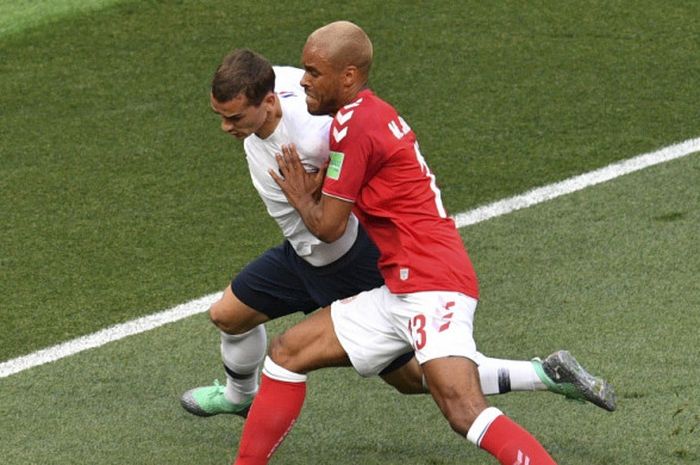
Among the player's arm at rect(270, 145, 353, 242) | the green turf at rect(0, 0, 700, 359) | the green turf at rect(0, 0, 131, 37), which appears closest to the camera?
the player's arm at rect(270, 145, 353, 242)

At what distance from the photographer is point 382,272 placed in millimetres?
5559

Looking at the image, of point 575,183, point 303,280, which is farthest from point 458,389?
point 575,183

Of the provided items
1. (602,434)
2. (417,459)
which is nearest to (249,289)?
(417,459)

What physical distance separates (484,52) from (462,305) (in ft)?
17.8

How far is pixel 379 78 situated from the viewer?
10.3m

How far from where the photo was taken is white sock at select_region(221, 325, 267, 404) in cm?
629

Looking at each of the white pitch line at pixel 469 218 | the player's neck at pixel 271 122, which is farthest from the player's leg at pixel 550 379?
the white pitch line at pixel 469 218

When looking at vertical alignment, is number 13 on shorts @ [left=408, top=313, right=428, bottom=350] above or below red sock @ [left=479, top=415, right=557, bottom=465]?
above

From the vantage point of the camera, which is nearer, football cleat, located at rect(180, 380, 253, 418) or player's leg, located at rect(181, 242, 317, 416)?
player's leg, located at rect(181, 242, 317, 416)

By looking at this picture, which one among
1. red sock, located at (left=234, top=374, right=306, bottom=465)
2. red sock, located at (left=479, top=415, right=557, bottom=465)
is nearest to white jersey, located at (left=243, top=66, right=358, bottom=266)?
red sock, located at (left=234, top=374, right=306, bottom=465)

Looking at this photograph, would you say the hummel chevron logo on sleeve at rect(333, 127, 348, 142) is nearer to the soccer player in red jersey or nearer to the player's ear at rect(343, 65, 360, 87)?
the soccer player in red jersey

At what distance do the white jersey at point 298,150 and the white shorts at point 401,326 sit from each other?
327 millimetres

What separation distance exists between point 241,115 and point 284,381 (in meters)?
0.96

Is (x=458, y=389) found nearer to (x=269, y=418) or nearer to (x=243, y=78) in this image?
(x=269, y=418)
